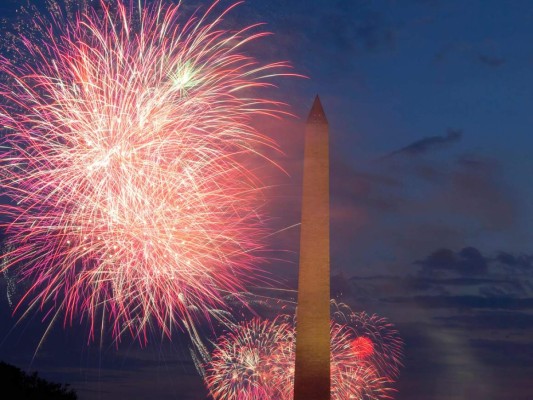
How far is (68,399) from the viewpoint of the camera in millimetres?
32594

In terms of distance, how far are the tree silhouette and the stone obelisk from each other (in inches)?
490

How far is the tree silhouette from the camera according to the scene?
30.3 metres

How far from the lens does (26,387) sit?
31172 millimetres

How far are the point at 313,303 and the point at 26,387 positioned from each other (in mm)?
13843

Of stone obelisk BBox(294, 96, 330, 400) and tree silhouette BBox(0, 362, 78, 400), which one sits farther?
tree silhouette BBox(0, 362, 78, 400)

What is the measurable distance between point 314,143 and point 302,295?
4981 mm

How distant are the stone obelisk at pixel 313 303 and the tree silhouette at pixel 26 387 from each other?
1246cm

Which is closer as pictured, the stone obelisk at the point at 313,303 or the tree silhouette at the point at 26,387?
the stone obelisk at the point at 313,303

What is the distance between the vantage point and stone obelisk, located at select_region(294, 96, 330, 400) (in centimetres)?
2380

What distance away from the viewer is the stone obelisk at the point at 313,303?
23797 mm

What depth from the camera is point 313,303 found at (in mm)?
23922

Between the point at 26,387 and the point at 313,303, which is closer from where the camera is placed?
the point at 313,303

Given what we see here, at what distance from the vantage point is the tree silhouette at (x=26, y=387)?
30.3 meters

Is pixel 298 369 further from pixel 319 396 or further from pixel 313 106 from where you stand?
pixel 313 106
